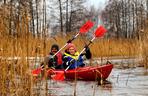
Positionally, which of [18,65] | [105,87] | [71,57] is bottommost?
[105,87]

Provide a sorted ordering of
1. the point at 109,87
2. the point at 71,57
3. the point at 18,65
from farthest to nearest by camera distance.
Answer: the point at 71,57
the point at 109,87
the point at 18,65

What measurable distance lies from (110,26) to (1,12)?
60.7 metres

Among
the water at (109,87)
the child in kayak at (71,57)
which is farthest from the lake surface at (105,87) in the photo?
the child in kayak at (71,57)

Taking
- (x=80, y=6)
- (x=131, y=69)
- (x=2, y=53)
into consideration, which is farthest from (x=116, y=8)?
(x=2, y=53)

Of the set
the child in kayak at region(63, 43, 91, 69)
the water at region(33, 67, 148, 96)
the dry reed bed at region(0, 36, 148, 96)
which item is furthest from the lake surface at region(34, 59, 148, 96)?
the child in kayak at region(63, 43, 91, 69)

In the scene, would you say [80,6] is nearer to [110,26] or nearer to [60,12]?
[60,12]

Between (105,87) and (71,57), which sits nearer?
(105,87)

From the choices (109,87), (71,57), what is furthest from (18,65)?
(71,57)

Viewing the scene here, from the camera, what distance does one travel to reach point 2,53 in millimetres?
6309

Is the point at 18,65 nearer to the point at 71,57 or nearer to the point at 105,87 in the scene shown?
the point at 105,87

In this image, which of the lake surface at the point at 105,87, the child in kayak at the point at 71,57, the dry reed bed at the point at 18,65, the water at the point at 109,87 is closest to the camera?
the dry reed bed at the point at 18,65

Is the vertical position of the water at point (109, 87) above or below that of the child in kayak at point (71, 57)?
below

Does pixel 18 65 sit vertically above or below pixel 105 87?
above

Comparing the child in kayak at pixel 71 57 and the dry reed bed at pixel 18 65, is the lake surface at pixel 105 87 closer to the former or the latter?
the dry reed bed at pixel 18 65
